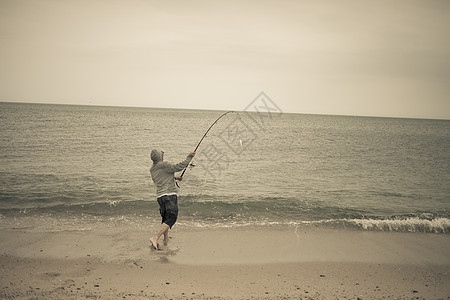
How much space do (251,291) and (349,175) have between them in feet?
41.0

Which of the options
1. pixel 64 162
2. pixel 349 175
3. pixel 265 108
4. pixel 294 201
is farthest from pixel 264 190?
pixel 64 162

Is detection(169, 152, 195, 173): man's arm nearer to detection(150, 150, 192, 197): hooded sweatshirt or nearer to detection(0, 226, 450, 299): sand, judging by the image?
detection(150, 150, 192, 197): hooded sweatshirt

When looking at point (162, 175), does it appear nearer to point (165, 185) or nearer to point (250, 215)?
point (165, 185)

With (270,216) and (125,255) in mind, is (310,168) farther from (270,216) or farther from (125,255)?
(125,255)

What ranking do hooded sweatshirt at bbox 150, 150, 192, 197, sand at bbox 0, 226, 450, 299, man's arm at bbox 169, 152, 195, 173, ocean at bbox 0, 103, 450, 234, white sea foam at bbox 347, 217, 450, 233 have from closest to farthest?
sand at bbox 0, 226, 450, 299
man's arm at bbox 169, 152, 195, 173
hooded sweatshirt at bbox 150, 150, 192, 197
white sea foam at bbox 347, 217, 450, 233
ocean at bbox 0, 103, 450, 234

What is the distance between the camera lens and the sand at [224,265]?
4.42 m

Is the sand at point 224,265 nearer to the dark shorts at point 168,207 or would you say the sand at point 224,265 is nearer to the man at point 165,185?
the dark shorts at point 168,207

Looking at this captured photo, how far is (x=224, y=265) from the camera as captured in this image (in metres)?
5.40

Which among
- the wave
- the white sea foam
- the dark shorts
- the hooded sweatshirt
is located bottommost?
the wave

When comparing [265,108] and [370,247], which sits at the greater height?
[265,108]

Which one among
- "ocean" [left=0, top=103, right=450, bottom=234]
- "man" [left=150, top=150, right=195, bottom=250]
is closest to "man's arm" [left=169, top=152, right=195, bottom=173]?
"man" [left=150, top=150, right=195, bottom=250]

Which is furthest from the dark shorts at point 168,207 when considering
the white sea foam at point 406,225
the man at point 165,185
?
the white sea foam at point 406,225

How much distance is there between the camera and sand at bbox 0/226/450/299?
4.42 meters

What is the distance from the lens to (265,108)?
24.3 ft
